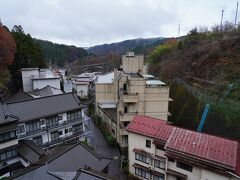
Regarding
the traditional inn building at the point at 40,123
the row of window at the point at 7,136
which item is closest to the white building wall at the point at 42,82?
the traditional inn building at the point at 40,123

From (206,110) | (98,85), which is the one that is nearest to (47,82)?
(98,85)

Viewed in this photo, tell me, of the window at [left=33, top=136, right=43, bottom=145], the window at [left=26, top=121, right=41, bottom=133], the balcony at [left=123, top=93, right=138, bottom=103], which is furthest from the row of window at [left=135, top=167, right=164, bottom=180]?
the window at [left=26, top=121, right=41, bottom=133]

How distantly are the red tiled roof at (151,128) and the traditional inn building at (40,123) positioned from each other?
27.7ft

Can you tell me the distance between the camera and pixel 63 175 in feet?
37.6

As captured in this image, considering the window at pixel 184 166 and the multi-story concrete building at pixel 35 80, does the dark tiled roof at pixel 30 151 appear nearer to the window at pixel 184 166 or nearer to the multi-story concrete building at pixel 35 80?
the window at pixel 184 166

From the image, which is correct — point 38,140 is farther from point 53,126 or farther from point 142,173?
point 142,173

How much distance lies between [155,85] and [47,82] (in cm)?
1981

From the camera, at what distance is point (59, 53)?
4035 inches

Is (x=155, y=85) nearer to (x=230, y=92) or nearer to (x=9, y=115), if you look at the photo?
(x=230, y=92)

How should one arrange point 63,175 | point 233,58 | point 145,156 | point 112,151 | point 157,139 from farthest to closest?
point 233,58
point 112,151
point 145,156
point 157,139
point 63,175

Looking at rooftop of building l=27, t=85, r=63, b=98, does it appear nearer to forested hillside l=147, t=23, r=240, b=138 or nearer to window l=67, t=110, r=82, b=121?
window l=67, t=110, r=82, b=121

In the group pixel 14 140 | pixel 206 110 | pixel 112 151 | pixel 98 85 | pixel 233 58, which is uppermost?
pixel 233 58

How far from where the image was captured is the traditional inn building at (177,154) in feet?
39.8

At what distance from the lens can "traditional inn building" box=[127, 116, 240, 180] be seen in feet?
39.8
